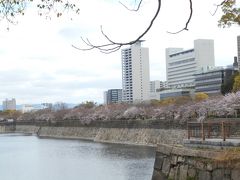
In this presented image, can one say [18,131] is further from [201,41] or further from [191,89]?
[201,41]

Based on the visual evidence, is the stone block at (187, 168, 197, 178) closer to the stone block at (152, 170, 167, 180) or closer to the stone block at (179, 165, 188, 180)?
the stone block at (179, 165, 188, 180)

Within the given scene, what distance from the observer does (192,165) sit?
1414cm

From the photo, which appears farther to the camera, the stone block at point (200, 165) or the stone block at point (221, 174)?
the stone block at point (200, 165)

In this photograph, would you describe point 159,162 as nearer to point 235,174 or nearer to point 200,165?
point 200,165

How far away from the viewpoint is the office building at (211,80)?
103312 mm

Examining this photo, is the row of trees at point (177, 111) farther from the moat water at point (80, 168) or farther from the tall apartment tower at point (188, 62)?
the tall apartment tower at point (188, 62)

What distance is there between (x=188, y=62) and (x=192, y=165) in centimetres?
12001

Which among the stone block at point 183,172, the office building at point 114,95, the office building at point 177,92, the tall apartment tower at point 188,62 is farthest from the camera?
the office building at point 114,95

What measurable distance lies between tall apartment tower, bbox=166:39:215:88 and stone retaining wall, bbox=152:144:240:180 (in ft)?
349

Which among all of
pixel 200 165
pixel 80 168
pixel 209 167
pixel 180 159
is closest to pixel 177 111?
pixel 80 168

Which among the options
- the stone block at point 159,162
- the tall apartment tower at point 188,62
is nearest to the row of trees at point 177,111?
the stone block at point 159,162

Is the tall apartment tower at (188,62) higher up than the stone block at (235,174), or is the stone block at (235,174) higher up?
the tall apartment tower at (188,62)

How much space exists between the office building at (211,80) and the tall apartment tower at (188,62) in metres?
7.42

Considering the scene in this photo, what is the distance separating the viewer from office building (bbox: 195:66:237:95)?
339 ft
